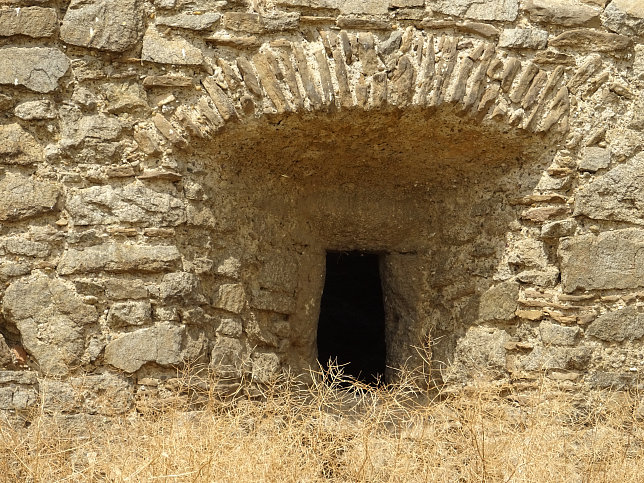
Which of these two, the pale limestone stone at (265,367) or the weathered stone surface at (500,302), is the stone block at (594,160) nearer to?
the weathered stone surface at (500,302)

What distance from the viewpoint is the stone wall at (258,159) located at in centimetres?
352

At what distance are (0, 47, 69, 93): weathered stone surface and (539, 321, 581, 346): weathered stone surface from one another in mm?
2558

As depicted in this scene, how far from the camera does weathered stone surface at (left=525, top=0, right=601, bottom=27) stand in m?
3.68

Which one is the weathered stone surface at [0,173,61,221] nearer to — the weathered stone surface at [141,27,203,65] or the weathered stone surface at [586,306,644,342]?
the weathered stone surface at [141,27,203,65]

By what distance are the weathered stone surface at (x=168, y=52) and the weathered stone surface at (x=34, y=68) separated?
0.38 m

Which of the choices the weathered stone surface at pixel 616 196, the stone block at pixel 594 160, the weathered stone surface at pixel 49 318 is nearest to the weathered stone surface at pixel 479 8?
the stone block at pixel 594 160

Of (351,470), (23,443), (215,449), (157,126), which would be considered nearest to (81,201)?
(157,126)

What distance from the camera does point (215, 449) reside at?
9.51 ft

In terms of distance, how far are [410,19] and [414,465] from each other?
1.99 meters

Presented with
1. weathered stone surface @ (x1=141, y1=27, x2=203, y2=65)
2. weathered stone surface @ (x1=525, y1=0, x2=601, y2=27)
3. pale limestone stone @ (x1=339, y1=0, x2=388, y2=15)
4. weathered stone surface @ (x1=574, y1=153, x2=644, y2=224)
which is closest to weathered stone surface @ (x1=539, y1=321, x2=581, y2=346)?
weathered stone surface @ (x1=574, y1=153, x2=644, y2=224)

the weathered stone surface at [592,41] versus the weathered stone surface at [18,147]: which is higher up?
the weathered stone surface at [592,41]

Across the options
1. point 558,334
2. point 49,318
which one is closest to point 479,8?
point 558,334

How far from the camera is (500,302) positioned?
12.7ft

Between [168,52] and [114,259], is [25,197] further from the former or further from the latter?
[168,52]
